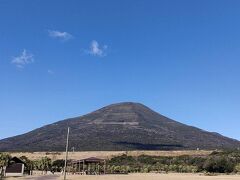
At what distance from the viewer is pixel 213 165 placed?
112m

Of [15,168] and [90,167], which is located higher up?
[90,167]

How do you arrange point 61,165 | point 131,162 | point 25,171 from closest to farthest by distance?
point 25,171 < point 61,165 < point 131,162

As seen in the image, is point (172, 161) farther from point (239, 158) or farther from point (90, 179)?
point (90, 179)

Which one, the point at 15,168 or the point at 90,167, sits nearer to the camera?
the point at 15,168

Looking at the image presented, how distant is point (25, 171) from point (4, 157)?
19394 millimetres

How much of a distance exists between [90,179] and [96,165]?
4242 cm

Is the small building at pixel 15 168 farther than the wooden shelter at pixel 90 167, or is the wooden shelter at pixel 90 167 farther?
the wooden shelter at pixel 90 167

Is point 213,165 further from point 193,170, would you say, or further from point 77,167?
point 77,167

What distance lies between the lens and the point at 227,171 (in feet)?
360

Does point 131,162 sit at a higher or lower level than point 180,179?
higher

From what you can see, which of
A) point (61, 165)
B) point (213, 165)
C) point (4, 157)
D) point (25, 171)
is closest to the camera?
point (4, 157)

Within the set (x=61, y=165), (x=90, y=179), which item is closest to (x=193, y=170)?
(x=61, y=165)

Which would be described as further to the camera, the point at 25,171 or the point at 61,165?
the point at 61,165

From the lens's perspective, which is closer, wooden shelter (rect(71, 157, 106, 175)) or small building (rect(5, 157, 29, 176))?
small building (rect(5, 157, 29, 176))
